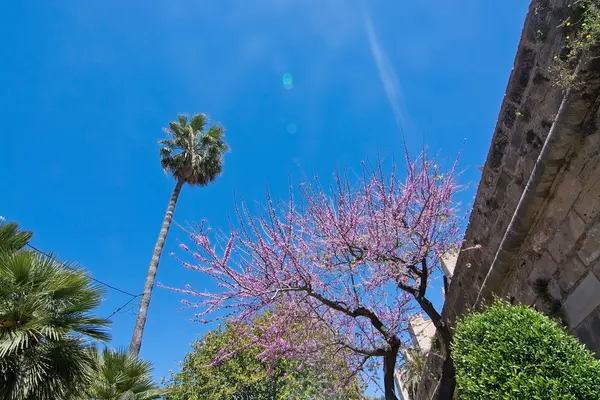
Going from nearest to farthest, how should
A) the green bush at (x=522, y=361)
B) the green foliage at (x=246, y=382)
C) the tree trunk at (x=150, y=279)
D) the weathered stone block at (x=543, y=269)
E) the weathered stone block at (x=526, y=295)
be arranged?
the green bush at (x=522, y=361) < the weathered stone block at (x=543, y=269) < the weathered stone block at (x=526, y=295) < the tree trunk at (x=150, y=279) < the green foliage at (x=246, y=382)

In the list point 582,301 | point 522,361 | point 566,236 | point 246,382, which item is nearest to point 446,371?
point 582,301

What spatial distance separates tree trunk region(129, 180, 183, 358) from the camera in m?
12.0

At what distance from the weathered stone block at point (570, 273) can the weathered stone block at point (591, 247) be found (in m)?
0.09

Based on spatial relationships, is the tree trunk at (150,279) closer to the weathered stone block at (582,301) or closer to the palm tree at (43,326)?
the palm tree at (43,326)

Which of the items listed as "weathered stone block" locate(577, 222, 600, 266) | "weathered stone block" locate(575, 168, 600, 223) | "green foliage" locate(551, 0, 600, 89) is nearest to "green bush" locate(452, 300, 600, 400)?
"weathered stone block" locate(577, 222, 600, 266)

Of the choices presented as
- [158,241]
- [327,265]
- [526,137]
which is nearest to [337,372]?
[327,265]

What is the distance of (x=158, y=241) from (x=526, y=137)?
45.5 feet

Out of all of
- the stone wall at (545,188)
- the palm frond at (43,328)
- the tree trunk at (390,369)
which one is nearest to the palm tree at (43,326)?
the palm frond at (43,328)

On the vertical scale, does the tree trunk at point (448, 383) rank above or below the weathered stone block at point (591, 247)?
below

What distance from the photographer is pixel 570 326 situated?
4.09m

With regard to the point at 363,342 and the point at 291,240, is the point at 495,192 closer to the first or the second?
the point at 291,240

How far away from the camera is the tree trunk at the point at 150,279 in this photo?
39.4ft

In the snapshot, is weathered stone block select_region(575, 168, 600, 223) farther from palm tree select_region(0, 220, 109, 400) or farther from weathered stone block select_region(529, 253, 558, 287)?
palm tree select_region(0, 220, 109, 400)

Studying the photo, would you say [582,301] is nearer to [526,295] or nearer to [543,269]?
[543,269]
